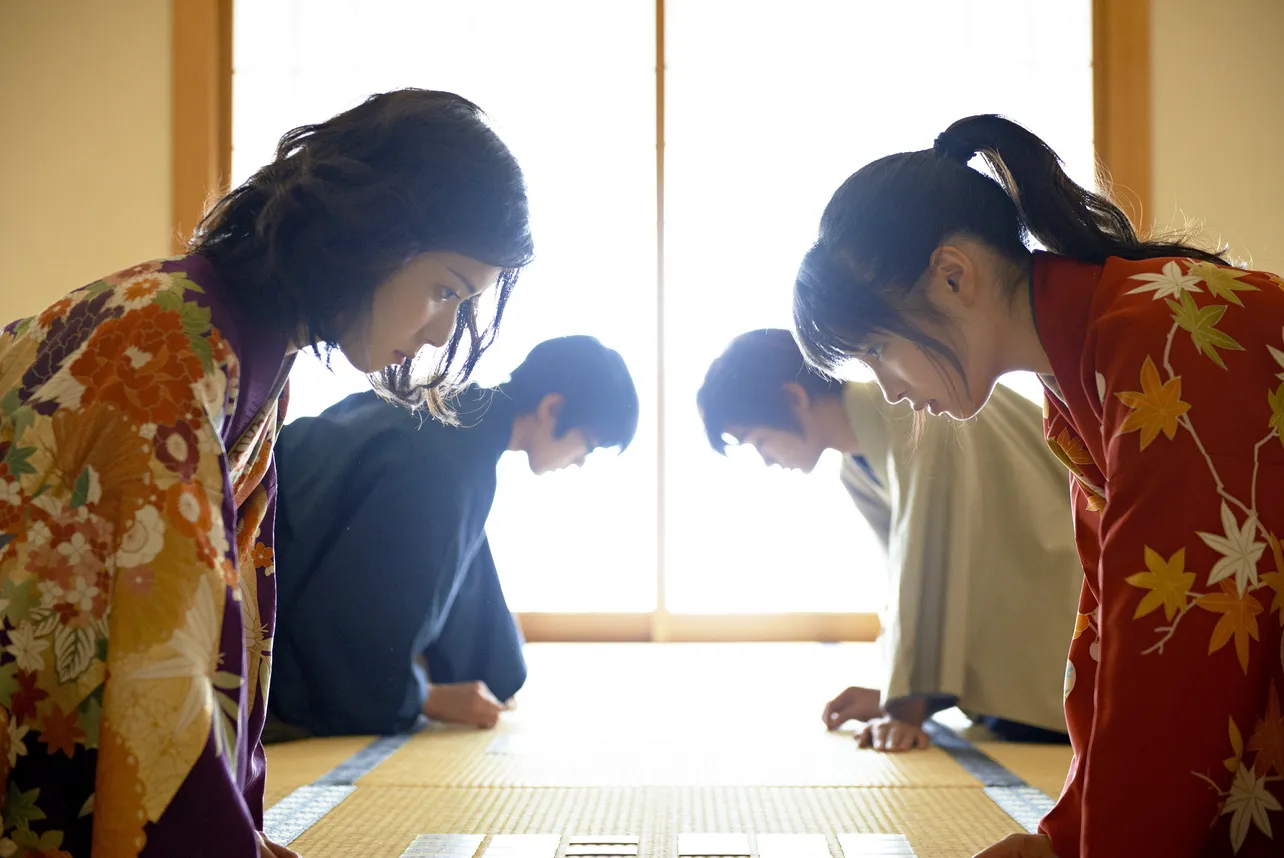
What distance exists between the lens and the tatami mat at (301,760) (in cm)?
198

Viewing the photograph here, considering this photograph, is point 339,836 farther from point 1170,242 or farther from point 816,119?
point 816,119

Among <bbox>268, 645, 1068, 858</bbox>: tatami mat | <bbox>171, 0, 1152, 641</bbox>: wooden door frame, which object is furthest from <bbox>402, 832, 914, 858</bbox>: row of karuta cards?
<bbox>171, 0, 1152, 641</bbox>: wooden door frame

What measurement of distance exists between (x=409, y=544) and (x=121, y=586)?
1548mm

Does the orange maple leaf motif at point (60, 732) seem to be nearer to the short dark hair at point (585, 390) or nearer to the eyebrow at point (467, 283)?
the eyebrow at point (467, 283)

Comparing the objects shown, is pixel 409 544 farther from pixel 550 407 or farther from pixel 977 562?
pixel 977 562

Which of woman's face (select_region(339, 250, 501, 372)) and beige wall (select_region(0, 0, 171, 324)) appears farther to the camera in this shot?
beige wall (select_region(0, 0, 171, 324))

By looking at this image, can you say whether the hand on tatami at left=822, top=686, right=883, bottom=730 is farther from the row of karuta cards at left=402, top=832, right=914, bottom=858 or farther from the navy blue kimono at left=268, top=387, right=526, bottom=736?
the row of karuta cards at left=402, top=832, right=914, bottom=858

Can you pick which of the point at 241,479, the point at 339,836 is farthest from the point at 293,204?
the point at 339,836

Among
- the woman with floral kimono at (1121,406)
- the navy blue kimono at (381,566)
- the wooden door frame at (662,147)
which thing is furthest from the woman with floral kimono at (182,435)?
the wooden door frame at (662,147)

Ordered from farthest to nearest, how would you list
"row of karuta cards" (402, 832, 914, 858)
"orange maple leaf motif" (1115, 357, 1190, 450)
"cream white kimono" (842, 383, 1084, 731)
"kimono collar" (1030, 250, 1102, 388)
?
"cream white kimono" (842, 383, 1084, 731) → "row of karuta cards" (402, 832, 914, 858) → "kimono collar" (1030, 250, 1102, 388) → "orange maple leaf motif" (1115, 357, 1190, 450)

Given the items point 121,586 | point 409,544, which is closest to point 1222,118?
point 409,544

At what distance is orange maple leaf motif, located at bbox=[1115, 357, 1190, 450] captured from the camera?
42.5 inches

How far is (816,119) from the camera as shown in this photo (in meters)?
4.42

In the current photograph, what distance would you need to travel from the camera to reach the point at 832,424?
8.66 ft
